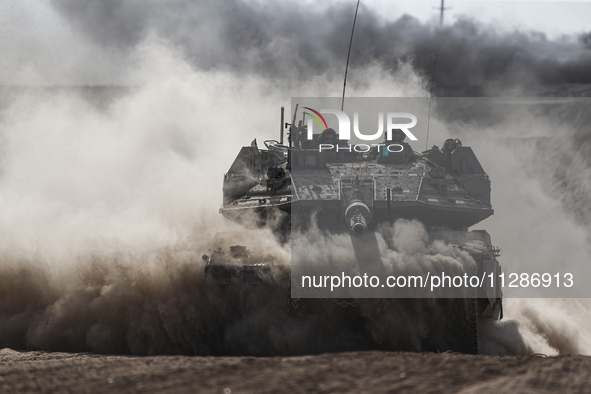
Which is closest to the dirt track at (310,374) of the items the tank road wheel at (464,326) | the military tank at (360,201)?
the tank road wheel at (464,326)

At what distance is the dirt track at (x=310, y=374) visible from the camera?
6.59 metres

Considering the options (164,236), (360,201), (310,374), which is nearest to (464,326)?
(360,201)

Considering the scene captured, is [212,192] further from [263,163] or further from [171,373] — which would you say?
[171,373]

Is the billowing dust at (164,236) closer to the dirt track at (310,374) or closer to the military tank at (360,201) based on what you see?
the military tank at (360,201)

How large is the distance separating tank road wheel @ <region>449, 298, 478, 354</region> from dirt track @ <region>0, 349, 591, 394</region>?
86.4 inches

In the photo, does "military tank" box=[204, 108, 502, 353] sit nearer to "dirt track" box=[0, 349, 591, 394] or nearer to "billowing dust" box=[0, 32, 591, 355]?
"billowing dust" box=[0, 32, 591, 355]

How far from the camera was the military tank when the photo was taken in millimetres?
10211

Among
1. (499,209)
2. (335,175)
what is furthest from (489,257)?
(499,209)

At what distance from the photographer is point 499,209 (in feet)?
76.4

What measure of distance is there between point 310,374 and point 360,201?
521cm

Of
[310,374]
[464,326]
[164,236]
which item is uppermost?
[164,236]

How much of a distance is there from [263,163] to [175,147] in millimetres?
10748

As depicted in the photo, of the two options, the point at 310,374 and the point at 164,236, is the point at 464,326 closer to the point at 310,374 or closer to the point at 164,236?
the point at 310,374

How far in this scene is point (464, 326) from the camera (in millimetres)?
10242
